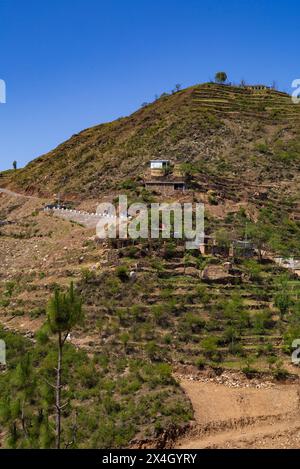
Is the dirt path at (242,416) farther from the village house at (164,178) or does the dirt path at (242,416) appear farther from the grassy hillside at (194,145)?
the grassy hillside at (194,145)

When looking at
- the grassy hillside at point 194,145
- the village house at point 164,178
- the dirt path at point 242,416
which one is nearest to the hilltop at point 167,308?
the dirt path at point 242,416

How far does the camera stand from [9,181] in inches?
2251

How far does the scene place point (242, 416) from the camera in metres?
20.5

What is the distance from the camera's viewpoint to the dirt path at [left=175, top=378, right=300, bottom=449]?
1911cm

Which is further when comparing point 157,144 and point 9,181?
point 9,181

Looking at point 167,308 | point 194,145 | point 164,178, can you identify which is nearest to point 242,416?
point 167,308

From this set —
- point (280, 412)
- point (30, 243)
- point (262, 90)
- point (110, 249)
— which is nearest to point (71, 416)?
point (280, 412)

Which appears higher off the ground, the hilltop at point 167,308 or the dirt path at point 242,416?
the hilltop at point 167,308

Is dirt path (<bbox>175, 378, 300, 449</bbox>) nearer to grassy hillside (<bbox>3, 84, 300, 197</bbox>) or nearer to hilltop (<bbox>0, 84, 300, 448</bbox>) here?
hilltop (<bbox>0, 84, 300, 448</bbox>)

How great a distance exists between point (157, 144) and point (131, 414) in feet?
106

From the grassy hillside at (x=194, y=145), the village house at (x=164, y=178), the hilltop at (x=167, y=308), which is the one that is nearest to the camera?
→ the hilltop at (x=167, y=308)

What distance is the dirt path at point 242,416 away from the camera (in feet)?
62.7

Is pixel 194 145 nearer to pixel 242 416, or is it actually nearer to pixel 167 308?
pixel 167 308
